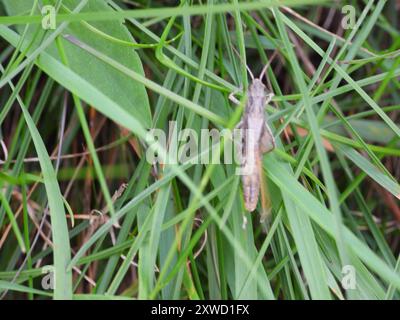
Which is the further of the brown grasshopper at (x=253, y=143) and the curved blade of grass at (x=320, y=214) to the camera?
the brown grasshopper at (x=253, y=143)

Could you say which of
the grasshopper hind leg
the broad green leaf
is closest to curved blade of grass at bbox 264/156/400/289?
the grasshopper hind leg

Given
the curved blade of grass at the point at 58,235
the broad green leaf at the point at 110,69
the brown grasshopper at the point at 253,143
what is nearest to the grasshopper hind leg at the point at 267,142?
the brown grasshopper at the point at 253,143

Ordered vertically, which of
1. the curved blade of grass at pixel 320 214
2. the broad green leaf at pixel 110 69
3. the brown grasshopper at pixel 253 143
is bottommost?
the curved blade of grass at pixel 320 214

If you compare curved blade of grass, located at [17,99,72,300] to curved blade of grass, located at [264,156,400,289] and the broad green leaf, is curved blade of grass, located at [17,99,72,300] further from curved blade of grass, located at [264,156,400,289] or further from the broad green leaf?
curved blade of grass, located at [264,156,400,289]

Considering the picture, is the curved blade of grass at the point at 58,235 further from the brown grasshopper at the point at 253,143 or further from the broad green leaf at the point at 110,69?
the brown grasshopper at the point at 253,143

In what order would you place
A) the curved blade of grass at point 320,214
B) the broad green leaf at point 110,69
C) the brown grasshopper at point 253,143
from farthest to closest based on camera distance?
the broad green leaf at point 110,69 → the brown grasshopper at point 253,143 → the curved blade of grass at point 320,214

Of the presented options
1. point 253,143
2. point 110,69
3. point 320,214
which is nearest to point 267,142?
point 253,143

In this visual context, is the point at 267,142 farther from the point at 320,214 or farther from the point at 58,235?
the point at 58,235

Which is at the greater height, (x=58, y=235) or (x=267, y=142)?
(x=267, y=142)
